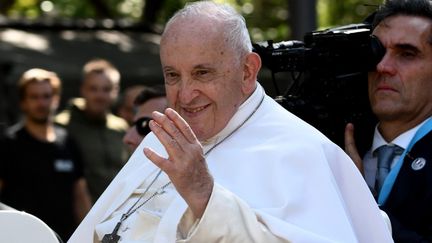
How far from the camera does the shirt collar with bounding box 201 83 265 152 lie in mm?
4375

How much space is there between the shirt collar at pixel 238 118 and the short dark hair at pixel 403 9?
3.43 feet

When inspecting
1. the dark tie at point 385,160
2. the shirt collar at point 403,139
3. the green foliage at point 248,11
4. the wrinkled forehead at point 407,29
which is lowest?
the green foliage at point 248,11

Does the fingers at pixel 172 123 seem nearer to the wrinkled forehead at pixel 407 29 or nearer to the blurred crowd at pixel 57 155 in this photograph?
the wrinkled forehead at pixel 407 29

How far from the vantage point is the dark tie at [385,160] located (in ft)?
16.8

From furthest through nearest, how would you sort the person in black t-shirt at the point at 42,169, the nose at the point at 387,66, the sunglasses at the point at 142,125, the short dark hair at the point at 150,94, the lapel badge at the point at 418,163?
the person in black t-shirt at the point at 42,169 < the short dark hair at the point at 150,94 < the sunglasses at the point at 142,125 < the nose at the point at 387,66 < the lapel badge at the point at 418,163

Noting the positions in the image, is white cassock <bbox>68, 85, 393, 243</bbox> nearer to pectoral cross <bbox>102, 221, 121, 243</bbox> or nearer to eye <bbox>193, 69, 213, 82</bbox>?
pectoral cross <bbox>102, 221, 121, 243</bbox>

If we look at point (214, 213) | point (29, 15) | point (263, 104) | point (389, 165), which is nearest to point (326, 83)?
point (389, 165)

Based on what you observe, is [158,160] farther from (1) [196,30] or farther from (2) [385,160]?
(2) [385,160]

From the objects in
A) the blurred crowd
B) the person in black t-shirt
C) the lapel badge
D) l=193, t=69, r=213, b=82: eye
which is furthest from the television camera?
the person in black t-shirt

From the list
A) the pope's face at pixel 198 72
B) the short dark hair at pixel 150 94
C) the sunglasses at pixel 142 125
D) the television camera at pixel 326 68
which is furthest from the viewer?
the short dark hair at pixel 150 94

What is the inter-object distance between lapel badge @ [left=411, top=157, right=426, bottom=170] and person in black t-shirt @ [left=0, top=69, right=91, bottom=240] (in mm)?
4192

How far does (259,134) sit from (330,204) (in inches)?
16.3

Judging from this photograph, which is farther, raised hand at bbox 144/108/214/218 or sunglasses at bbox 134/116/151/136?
sunglasses at bbox 134/116/151/136

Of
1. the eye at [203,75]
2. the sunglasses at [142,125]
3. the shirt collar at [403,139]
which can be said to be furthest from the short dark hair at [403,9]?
the sunglasses at [142,125]
